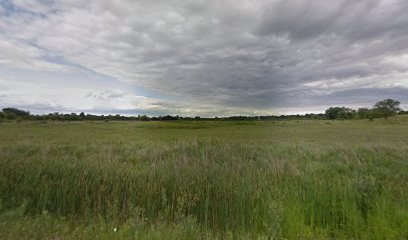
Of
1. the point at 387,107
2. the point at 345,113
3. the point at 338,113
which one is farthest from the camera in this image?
the point at 338,113

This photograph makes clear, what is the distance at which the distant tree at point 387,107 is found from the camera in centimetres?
10399

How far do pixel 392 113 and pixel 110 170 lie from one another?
12895cm

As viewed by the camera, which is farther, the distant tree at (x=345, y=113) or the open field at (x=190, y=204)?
the distant tree at (x=345, y=113)

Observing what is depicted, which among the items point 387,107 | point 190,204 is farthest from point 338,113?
point 190,204

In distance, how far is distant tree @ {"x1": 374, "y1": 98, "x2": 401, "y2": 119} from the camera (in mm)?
103994

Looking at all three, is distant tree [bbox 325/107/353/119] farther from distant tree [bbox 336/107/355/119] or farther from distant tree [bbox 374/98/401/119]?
distant tree [bbox 374/98/401/119]

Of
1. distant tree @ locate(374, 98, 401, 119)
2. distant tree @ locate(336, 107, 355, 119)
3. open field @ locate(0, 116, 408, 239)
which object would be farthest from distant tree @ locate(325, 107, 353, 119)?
open field @ locate(0, 116, 408, 239)

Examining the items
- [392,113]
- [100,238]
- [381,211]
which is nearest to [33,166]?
[100,238]

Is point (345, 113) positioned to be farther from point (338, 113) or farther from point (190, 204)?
point (190, 204)

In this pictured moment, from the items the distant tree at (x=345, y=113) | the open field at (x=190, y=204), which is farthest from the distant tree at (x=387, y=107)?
the open field at (x=190, y=204)

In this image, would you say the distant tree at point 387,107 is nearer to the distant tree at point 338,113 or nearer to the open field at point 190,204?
the distant tree at point 338,113

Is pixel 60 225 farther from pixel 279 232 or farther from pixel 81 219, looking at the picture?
pixel 279 232

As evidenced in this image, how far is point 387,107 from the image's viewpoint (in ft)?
350

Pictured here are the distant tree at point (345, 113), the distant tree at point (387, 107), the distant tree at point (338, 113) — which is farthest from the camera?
the distant tree at point (338, 113)
